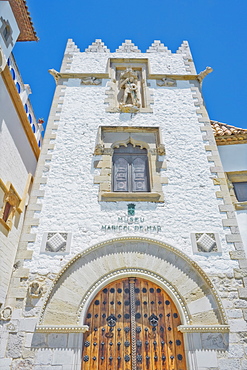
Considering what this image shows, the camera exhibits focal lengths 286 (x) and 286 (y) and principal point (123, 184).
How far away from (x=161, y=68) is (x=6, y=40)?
5291 mm

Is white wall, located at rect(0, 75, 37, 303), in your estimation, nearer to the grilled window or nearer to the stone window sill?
the stone window sill

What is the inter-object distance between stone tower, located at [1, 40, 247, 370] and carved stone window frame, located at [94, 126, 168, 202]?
3 centimetres

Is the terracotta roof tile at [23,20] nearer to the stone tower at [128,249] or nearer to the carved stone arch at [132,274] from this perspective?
the stone tower at [128,249]

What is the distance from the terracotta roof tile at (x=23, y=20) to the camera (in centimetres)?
848

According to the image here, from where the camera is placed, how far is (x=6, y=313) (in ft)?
17.6

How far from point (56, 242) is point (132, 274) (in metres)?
1.78

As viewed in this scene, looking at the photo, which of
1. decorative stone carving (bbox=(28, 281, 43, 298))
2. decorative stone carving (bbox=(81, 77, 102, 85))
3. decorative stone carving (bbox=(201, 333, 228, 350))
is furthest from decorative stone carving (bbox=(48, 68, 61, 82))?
decorative stone carving (bbox=(201, 333, 228, 350))

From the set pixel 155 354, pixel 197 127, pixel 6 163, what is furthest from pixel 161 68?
pixel 155 354

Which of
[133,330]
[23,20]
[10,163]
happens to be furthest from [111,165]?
[23,20]

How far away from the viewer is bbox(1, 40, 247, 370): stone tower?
5219mm

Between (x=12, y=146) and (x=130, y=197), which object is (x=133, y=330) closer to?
(x=130, y=197)

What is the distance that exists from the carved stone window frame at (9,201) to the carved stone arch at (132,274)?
6.26 ft

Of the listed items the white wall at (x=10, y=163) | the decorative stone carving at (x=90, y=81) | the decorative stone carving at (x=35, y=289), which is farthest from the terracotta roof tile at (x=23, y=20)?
the decorative stone carving at (x=35, y=289)

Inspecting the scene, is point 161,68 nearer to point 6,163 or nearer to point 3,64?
point 3,64
